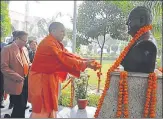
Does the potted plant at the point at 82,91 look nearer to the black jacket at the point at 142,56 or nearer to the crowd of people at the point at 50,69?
the crowd of people at the point at 50,69

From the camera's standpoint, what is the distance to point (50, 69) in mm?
2965

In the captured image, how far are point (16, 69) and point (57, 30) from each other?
1.15 meters

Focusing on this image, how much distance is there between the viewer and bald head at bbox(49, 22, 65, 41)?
294 cm

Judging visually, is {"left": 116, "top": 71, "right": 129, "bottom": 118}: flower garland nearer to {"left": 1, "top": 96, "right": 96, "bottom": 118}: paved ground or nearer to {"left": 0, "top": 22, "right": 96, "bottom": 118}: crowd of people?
{"left": 0, "top": 22, "right": 96, "bottom": 118}: crowd of people

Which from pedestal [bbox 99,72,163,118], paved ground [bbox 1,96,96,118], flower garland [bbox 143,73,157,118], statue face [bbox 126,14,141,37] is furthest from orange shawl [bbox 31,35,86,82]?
paved ground [bbox 1,96,96,118]

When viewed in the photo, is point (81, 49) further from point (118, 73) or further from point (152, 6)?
point (118, 73)

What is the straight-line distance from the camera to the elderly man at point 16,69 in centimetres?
370

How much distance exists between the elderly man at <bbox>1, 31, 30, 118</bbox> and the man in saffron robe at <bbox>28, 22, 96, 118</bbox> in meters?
0.72

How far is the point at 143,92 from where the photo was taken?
2.47 m

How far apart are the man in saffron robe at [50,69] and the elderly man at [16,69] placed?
722 millimetres

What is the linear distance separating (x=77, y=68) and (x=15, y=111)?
1488 mm

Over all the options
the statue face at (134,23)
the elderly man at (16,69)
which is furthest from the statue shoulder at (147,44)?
the elderly man at (16,69)

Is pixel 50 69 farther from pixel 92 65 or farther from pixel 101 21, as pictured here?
pixel 101 21

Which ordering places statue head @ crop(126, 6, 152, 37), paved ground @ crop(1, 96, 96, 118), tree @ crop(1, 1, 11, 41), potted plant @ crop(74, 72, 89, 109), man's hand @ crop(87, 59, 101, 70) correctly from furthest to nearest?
tree @ crop(1, 1, 11, 41)
potted plant @ crop(74, 72, 89, 109)
paved ground @ crop(1, 96, 96, 118)
man's hand @ crop(87, 59, 101, 70)
statue head @ crop(126, 6, 152, 37)
